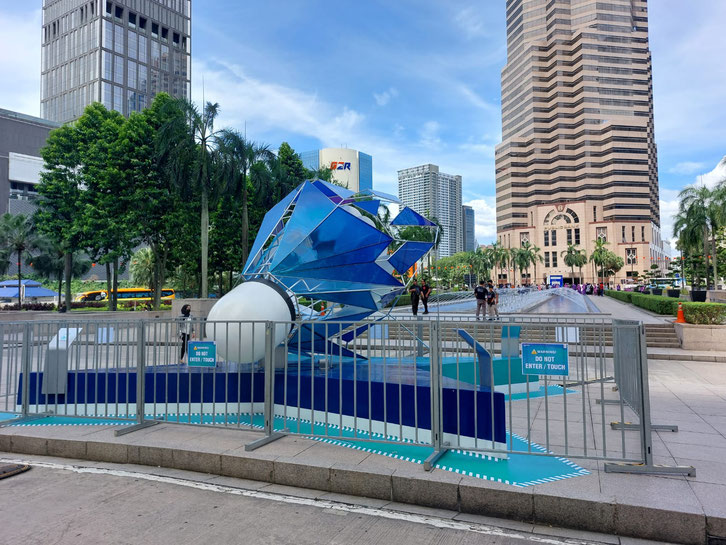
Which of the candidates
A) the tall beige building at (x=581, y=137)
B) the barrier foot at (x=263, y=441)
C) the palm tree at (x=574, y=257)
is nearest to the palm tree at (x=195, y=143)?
the barrier foot at (x=263, y=441)

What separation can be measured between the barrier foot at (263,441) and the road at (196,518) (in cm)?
45

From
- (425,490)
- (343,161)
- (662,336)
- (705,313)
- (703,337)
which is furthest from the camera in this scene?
(343,161)

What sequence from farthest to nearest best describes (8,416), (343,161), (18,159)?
1. (343,161)
2. (18,159)
3. (8,416)

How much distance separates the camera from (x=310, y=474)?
17.5 ft

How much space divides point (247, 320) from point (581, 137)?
13986 centimetres

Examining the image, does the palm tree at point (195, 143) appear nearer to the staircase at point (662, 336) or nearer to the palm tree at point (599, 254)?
the staircase at point (662, 336)

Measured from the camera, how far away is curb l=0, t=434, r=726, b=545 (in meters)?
4.15

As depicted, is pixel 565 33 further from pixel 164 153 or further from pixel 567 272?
pixel 164 153

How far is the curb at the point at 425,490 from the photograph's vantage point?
4.15 m

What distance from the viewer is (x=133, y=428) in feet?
22.4

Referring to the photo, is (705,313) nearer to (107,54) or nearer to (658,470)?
(658,470)

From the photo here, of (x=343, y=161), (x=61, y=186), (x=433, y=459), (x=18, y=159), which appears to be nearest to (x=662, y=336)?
(x=433, y=459)

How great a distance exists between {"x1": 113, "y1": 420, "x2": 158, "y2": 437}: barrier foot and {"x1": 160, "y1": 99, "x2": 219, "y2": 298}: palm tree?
73.4 ft

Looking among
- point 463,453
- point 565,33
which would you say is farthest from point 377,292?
point 565,33
